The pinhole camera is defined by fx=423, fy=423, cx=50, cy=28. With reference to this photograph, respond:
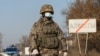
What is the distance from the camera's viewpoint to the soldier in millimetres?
9336

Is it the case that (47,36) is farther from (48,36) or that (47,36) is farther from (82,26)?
(82,26)

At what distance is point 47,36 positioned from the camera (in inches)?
373

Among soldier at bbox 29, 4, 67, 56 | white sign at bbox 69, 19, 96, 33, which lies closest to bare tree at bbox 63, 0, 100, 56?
white sign at bbox 69, 19, 96, 33

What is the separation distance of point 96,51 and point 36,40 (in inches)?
1280

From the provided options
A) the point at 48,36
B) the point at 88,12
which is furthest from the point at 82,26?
the point at 88,12

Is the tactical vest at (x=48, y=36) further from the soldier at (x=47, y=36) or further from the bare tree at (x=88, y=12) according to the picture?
the bare tree at (x=88, y=12)

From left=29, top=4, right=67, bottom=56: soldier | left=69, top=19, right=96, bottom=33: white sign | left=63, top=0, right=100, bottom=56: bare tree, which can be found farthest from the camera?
left=63, top=0, right=100, bottom=56: bare tree

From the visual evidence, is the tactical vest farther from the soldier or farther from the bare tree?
the bare tree

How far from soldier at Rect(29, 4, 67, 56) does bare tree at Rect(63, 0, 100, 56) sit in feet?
110

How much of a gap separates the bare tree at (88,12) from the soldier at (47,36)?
33.4m

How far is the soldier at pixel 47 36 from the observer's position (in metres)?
9.34

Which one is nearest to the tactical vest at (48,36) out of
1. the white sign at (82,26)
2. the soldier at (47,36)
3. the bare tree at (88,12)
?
the soldier at (47,36)

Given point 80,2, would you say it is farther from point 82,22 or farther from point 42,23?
point 42,23

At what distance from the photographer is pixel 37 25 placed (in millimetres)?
9477
